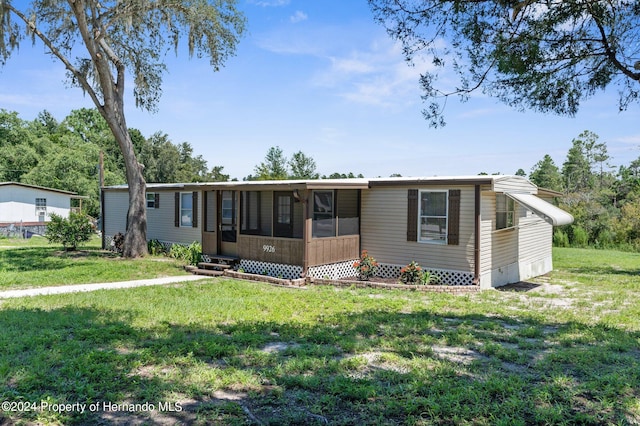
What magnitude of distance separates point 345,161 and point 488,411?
32.8 m

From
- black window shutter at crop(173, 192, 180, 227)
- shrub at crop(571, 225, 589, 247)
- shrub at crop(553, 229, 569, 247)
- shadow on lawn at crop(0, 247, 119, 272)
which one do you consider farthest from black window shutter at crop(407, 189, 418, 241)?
shrub at crop(571, 225, 589, 247)

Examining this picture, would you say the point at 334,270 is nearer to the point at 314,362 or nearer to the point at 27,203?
the point at 314,362

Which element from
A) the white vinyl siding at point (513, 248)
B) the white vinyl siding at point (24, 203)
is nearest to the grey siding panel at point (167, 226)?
the white vinyl siding at point (513, 248)

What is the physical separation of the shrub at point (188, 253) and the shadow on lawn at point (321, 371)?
7.91m

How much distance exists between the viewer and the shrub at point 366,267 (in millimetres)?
11547

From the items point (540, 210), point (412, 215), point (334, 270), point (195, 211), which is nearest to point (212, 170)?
point (195, 211)

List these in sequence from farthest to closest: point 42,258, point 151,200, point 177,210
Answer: point 151,200
point 177,210
point 42,258

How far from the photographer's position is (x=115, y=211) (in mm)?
19156

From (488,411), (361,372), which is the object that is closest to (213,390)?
(361,372)

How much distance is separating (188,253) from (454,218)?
338 inches

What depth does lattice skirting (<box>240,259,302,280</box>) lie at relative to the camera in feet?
37.6

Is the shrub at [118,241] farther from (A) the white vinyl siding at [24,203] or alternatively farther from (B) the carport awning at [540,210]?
(A) the white vinyl siding at [24,203]

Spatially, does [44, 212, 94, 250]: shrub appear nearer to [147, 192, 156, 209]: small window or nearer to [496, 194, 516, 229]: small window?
[147, 192, 156, 209]: small window

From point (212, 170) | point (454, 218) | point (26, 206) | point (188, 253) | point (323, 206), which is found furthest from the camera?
point (212, 170)
